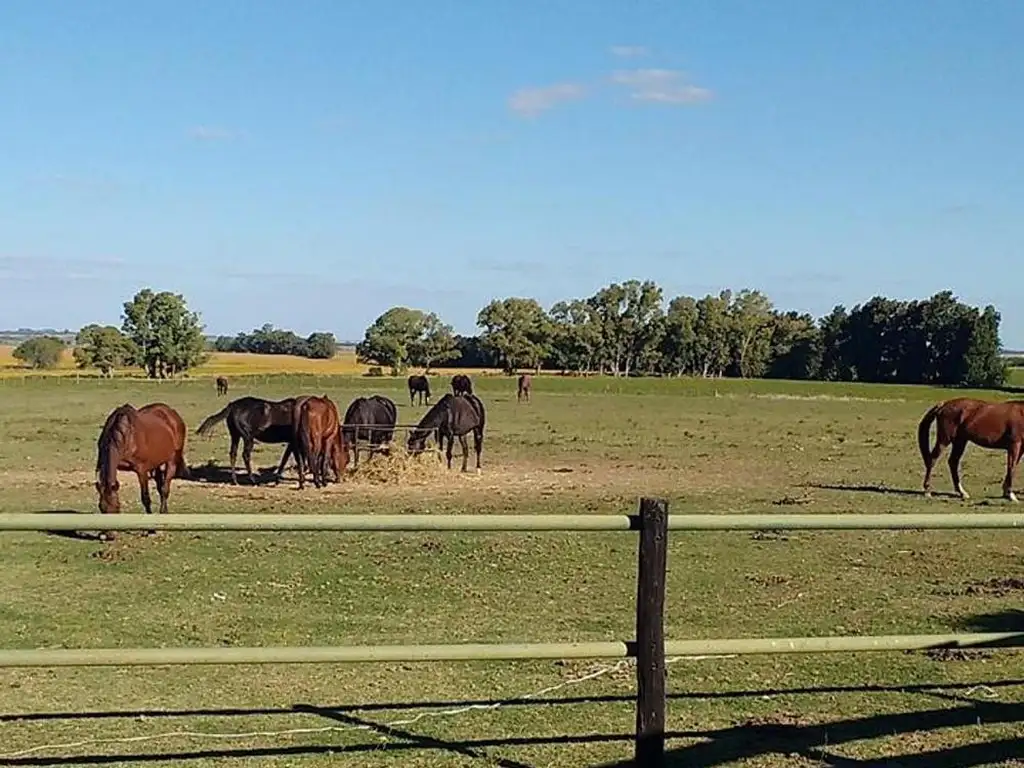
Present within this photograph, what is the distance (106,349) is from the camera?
10250 cm

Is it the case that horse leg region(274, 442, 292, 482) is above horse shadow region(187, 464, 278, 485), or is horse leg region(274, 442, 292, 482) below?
above

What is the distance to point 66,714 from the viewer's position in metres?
5.93

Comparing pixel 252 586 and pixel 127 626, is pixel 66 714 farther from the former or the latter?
pixel 252 586

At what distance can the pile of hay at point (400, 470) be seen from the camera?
752 inches

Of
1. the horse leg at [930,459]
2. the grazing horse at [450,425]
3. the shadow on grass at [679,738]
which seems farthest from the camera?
the grazing horse at [450,425]

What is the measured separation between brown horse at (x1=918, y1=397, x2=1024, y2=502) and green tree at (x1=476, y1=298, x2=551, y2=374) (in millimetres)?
92751

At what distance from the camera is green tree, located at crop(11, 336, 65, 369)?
114 m

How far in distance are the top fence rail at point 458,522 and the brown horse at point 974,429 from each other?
13.7m

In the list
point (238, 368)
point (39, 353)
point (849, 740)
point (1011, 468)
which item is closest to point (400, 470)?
point (1011, 468)

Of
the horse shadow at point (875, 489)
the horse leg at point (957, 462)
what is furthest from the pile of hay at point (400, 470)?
the horse leg at point (957, 462)

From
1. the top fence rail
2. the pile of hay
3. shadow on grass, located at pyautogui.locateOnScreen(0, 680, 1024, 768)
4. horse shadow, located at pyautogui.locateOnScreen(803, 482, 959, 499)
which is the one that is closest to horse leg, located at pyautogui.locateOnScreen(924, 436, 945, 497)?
horse shadow, located at pyautogui.locateOnScreen(803, 482, 959, 499)

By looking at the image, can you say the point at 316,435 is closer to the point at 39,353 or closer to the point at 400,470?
the point at 400,470

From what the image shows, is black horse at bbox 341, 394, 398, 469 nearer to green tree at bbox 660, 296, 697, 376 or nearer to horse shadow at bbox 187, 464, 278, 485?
horse shadow at bbox 187, 464, 278, 485

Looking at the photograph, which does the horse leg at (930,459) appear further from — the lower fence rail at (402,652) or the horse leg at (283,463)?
the lower fence rail at (402,652)
